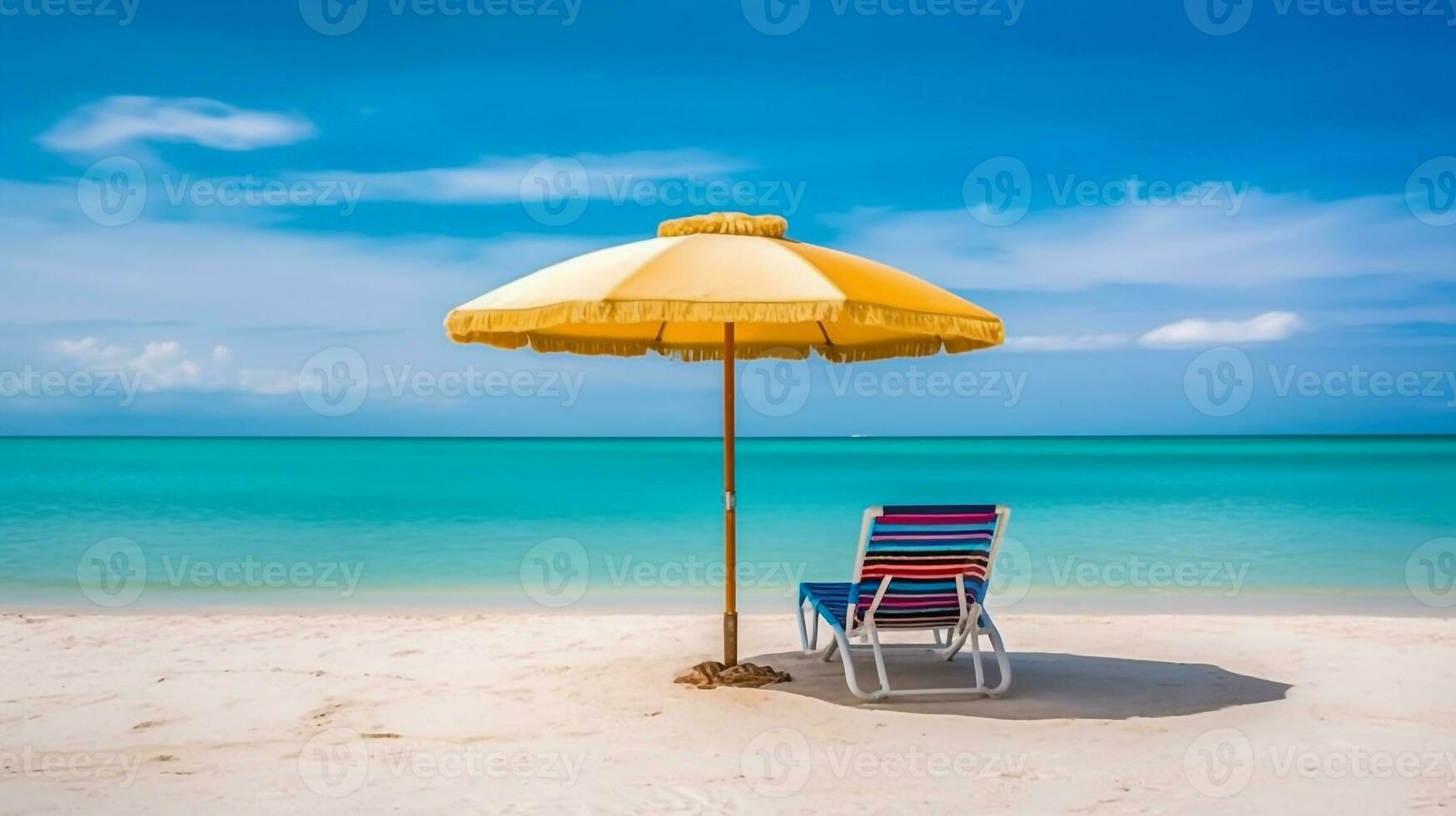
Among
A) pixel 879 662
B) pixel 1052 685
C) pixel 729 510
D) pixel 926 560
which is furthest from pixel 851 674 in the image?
pixel 1052 685

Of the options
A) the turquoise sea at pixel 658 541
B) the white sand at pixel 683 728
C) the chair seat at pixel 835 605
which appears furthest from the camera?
the turquoise sea at pixel 658 541

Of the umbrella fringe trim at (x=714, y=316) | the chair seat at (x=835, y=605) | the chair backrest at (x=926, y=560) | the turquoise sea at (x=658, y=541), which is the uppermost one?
the umbrella fringe trim at (x=714, y=316)

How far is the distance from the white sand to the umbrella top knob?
2059 millimetres

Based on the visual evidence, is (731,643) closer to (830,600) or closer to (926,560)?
(830,600)

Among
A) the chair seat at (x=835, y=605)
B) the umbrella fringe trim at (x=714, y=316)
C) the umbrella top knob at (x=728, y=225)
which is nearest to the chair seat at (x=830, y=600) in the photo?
the chair seat at (x=835, y=605)

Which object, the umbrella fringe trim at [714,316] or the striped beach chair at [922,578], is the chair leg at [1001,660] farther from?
the umbrella fringe trim at [714,316]

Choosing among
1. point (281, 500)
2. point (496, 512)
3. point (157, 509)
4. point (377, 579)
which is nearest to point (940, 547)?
point (377, 579)

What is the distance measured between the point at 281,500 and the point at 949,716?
24.2m

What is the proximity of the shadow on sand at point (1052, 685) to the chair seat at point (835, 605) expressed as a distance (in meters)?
0.32

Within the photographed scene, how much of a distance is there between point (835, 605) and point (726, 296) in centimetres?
165

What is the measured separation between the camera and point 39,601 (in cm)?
995

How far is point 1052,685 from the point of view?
17.0 feet

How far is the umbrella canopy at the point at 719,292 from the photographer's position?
4207 millimetres

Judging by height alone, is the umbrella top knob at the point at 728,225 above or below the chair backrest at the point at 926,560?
above
